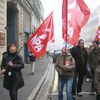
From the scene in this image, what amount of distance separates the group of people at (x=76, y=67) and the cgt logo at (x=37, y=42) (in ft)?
2.64

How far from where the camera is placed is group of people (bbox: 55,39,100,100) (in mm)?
9188

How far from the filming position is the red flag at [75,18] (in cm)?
941

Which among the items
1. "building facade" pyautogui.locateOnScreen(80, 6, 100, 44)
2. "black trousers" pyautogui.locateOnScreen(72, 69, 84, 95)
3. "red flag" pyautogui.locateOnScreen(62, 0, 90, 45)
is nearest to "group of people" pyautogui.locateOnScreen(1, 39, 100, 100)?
"red flag" pyautogui.locateOnScreen(62, 0, 90, 45)

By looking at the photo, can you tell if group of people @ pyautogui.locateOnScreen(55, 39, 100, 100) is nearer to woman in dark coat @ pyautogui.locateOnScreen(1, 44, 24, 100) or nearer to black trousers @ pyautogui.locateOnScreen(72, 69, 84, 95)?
black trousers @ pyautogui.locateOnScreen(72, 69, 84, 95)

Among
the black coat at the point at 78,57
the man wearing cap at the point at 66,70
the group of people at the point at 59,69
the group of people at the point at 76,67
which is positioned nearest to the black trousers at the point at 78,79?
the group of people at the point at 76,67

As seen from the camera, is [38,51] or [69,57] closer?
[38,51]

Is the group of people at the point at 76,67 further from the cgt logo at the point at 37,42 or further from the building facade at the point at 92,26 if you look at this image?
the building facade at the point at 92,26

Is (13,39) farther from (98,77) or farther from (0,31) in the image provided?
(98,77)

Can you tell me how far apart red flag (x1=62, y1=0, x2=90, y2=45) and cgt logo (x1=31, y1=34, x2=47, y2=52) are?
29.2 inches

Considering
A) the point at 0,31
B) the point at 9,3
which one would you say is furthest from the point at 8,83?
the point at 9,3

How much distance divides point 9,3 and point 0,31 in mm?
4035

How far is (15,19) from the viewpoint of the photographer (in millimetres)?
24500

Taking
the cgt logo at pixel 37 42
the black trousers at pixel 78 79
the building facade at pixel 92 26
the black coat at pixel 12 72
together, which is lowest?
the black trousers at pixel 78 79

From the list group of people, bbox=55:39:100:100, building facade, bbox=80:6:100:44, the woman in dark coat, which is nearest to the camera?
the woman in dark coat
